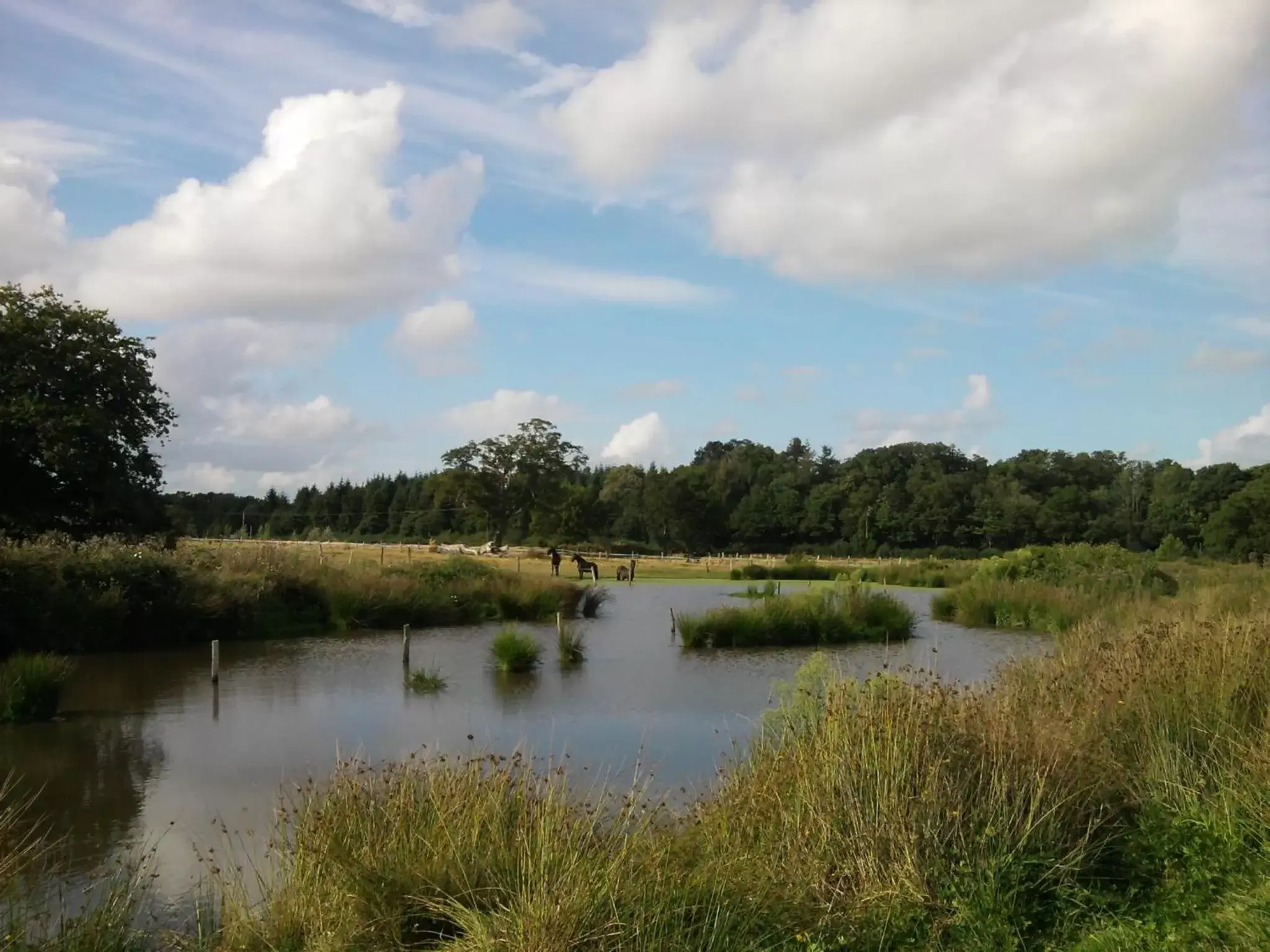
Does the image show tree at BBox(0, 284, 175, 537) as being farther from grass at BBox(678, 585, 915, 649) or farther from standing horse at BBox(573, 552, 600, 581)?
standing horse at BBox(573, 552, 600, 581)

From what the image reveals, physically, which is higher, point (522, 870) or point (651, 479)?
point (651, 479)

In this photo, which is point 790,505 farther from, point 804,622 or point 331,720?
point 331,720

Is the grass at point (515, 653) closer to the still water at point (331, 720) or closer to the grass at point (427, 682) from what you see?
the still water at point (331, 720)

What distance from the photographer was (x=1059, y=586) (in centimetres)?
3194

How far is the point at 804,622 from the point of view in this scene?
2617 cm

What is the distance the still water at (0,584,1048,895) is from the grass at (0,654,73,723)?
1.17 feet

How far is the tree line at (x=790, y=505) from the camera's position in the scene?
8269 cm

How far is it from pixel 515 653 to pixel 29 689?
27.6 feet

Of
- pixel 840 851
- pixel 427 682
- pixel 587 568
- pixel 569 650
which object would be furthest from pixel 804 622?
pixel 587 568

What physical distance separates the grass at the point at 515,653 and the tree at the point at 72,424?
10575mm

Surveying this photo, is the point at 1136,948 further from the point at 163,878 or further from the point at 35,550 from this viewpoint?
the point at 35,550

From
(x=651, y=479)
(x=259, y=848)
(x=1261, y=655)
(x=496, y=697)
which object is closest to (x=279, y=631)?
(x=496, y=697)

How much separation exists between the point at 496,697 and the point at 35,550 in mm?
12105

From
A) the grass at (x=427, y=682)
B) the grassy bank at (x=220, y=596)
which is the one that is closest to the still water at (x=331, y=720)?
the grass at (x=427, y=682)
